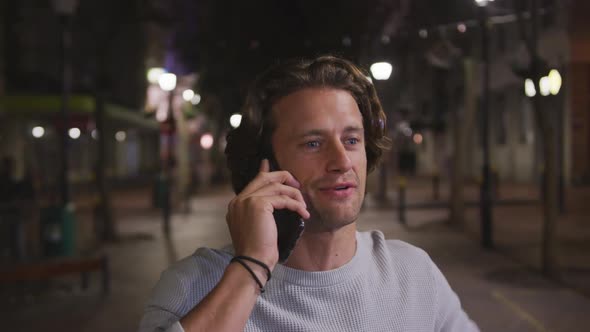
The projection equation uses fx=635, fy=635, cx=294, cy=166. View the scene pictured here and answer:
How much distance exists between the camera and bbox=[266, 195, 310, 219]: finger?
192 cm

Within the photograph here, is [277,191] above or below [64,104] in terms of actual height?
below

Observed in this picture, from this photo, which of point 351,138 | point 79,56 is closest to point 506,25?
point 79,56

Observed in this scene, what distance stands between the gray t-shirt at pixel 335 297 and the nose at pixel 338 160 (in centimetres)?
35

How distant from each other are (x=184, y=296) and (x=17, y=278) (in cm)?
694

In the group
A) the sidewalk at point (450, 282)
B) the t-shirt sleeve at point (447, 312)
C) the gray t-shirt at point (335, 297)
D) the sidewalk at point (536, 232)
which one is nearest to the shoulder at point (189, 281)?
the gray t-shirt at point (335, 297)

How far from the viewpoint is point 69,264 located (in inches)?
338

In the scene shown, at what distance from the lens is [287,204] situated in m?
1.95

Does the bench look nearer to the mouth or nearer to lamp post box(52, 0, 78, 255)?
lamp post box(52, 0, 78, 255)

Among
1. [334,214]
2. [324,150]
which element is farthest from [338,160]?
[334,214]

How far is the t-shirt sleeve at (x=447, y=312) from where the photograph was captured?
92.0 inches

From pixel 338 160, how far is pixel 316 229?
0.91 ft

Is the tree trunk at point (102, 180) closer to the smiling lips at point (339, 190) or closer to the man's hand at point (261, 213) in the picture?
the smiling lips at point (339, 190)

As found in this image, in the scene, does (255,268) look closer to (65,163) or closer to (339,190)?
(339,190)

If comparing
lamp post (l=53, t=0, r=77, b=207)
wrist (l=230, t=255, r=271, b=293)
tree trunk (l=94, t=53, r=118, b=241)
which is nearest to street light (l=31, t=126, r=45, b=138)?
tree trunk (l=94, t=53, r=118, b=241)
